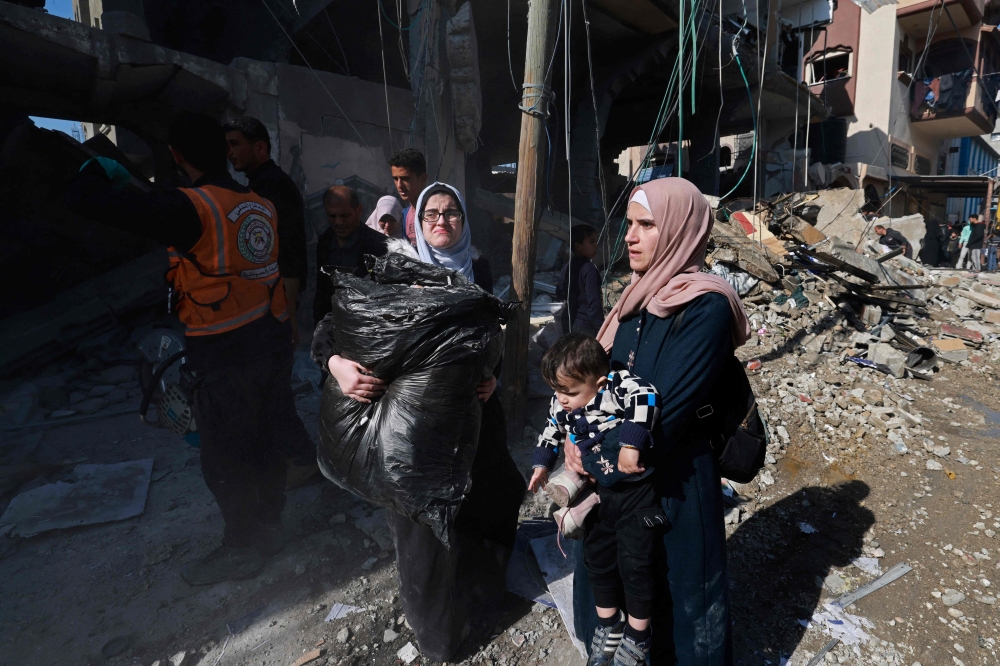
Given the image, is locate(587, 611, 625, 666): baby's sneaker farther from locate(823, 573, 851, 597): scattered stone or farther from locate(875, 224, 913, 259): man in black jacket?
locate(875, 224, 913, 259): man in black jacket

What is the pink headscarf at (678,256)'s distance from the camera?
1.39 m

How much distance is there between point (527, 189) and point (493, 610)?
210 centimetres

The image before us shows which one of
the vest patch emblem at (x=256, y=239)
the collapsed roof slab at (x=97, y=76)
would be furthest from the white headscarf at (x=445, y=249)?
the collapsed roof slab at (x=97, y=76)

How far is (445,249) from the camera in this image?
1.93m

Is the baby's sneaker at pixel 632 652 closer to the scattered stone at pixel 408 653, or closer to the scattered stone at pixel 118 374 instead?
the scattered stone at pixel 408 653

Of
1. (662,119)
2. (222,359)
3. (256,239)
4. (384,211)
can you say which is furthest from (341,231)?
(662,119)

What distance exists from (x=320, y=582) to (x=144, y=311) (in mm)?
4953

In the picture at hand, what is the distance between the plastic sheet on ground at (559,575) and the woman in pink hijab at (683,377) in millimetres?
506

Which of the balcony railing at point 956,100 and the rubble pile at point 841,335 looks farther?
the balcony railing at point 956,100

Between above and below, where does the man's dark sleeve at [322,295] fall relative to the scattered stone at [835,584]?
above

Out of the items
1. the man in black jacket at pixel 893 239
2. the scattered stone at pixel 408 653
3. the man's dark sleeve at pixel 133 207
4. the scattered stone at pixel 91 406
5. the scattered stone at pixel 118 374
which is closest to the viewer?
the man's dark sleeve at pixel 133 207

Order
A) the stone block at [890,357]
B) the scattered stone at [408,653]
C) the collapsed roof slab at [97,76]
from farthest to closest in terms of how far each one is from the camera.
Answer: the stone block at [890,357], the collapsed roof slab at [97,76], the scattered stone at [408,653]

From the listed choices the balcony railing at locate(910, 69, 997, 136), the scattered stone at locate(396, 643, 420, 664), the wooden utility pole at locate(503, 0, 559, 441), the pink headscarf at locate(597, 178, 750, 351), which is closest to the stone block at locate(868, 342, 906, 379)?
the wooden utility pole at locate(503, 0, 559, 441)

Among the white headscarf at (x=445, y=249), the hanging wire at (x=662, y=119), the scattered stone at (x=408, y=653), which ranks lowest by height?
the scattered stone at (x=408, y=653)
